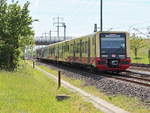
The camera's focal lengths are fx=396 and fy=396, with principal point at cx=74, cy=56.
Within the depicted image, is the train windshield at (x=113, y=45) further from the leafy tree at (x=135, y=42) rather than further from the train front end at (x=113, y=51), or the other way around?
the leafy tree at (x=135, y=42)

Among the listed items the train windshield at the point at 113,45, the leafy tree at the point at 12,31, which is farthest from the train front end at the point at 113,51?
the leafy tree at the point at 12,31

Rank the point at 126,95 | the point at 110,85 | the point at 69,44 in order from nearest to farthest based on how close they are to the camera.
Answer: the point at 126,95 → the point at 110,85 → the point at 69,44

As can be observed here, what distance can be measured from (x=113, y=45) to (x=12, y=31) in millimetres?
8594

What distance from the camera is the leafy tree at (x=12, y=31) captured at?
1213 inches

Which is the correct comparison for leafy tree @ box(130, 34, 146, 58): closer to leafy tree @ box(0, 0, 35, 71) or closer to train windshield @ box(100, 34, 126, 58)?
leafy tree @ box(0, 0, 35, 71)

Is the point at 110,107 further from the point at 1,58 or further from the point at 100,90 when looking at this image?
the point at 1,58

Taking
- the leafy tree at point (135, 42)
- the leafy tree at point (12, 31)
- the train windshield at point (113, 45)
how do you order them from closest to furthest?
the train windshield at point (113, 45) → the leafy tree at point (12, 31) → the leafy tree at point (135, 42)

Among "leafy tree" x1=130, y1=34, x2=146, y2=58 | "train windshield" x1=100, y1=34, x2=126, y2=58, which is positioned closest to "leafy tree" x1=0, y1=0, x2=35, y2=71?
"train windshield" x1=100, y1=34, x2=126, y2=58

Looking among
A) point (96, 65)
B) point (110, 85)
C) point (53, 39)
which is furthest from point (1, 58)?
point (53, 39)

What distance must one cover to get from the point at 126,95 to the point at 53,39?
105 m

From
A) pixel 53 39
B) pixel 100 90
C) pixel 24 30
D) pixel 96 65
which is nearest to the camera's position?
pixel 100 90

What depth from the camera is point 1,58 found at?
102 ft

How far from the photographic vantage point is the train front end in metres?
26.6

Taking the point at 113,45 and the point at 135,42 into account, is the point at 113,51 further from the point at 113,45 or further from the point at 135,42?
the point at 135,42
